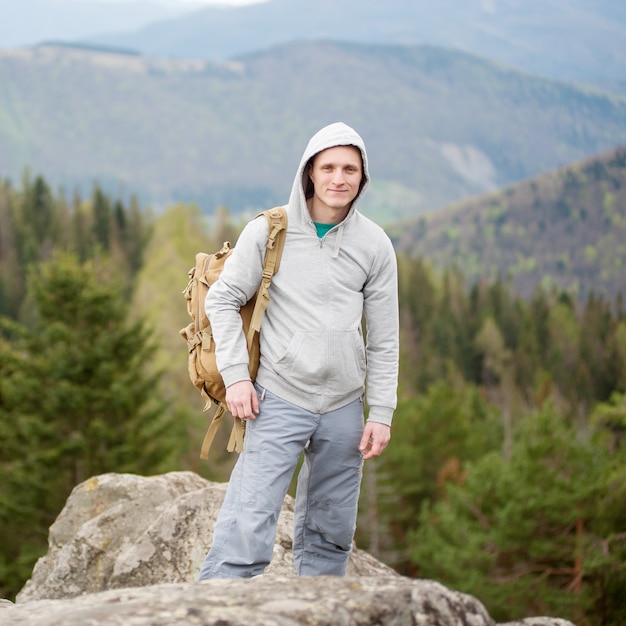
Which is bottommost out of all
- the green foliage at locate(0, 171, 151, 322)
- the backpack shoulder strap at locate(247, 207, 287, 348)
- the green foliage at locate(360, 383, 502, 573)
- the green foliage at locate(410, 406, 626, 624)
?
the green foliage at locate(360, 383, 502, 573)

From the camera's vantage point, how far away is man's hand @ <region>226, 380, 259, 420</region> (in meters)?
3.87

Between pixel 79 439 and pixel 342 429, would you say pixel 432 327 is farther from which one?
pixel 342 429

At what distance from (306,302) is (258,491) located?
878 millimetres

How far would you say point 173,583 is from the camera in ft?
11.9

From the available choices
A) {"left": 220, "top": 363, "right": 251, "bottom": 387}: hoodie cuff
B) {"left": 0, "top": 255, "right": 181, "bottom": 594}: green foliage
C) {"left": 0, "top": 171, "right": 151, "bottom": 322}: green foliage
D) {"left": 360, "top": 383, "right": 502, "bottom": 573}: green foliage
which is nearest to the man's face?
{"left": 220, "top": 363, "right": 251, "bottom": 387}: hoodie cuff

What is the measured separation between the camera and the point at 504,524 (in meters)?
20.5

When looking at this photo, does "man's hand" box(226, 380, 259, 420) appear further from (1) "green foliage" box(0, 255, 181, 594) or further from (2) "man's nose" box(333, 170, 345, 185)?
(1) "green foliage" box(0, 255, 181, 594)

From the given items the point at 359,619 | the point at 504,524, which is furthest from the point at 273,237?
the point at 504,524

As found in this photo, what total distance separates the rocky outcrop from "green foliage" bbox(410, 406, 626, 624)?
12.8 metres

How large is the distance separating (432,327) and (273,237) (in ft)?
295

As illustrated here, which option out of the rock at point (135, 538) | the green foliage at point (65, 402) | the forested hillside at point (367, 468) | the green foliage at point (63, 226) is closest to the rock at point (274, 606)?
the rock at point (135, 538)

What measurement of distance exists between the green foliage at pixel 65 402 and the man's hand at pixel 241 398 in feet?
51.0

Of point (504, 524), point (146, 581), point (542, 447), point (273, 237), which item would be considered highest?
point (273, 237)

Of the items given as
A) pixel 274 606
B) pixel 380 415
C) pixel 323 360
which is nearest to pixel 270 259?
pixel 323 360
